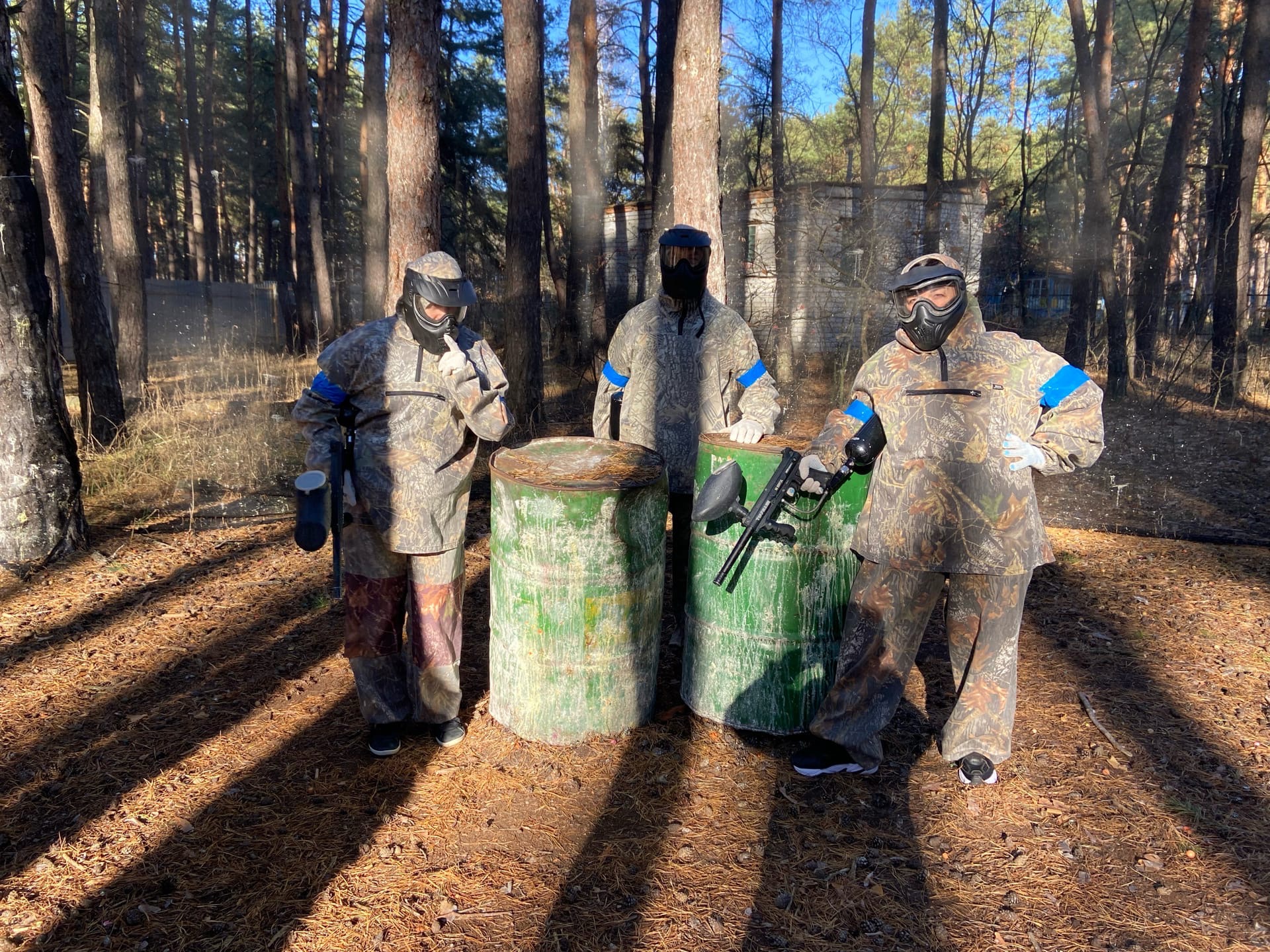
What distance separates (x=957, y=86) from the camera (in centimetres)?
2559

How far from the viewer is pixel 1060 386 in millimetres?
3090

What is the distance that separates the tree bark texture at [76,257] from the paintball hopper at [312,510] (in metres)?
6.47

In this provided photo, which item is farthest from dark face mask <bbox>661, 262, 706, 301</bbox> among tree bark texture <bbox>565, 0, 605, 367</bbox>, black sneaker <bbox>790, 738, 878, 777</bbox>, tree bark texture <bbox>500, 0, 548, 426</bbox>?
tree bark texture <bbox>565, 0, 605, 367</bbox>

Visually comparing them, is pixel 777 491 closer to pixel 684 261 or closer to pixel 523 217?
pixel 684 261

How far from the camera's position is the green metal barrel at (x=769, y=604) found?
3549 millimetres

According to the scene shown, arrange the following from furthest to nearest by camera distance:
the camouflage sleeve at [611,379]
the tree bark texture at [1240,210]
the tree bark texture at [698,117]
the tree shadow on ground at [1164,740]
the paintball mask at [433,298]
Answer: the tree bark texture at [1240,210] < the tree bark texture at [698,117] < the camouflage sleeve at [611,379] < the paintball mask at [433,298] < the tree shadow on ground at [1164,740]

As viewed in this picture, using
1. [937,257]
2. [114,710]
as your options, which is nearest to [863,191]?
[937,257]

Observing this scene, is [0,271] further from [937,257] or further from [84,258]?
[937,257]

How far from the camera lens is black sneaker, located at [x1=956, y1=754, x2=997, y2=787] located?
11.2 ft

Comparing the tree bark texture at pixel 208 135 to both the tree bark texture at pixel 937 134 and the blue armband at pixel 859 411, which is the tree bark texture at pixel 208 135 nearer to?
the tree bark texture at pixel 937 134

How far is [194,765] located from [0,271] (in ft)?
12.7

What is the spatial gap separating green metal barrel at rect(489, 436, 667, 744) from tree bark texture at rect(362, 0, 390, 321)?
1096 centimetres

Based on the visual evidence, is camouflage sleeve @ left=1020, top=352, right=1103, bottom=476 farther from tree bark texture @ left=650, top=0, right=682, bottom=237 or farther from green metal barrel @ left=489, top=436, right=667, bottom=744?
tree bark texture @ left=650, top=0, right=682, bottom=237

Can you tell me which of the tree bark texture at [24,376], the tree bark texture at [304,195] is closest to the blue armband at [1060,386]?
the tree bark texture at [24,376]
